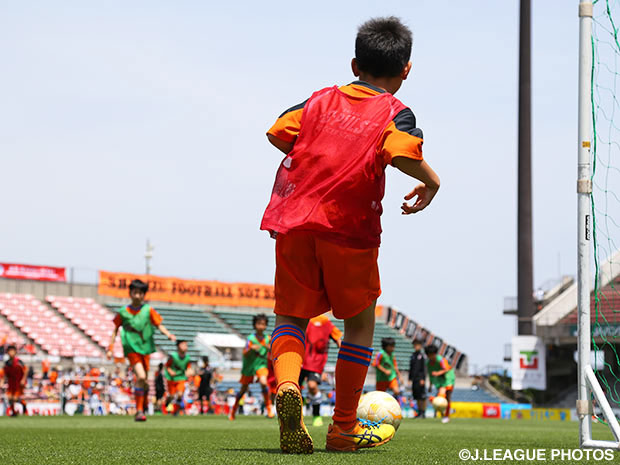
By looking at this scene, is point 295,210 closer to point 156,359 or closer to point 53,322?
point 156,359

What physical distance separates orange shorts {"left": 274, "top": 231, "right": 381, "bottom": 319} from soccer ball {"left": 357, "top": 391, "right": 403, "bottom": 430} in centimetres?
205

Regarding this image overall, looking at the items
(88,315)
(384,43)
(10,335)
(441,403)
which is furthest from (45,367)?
(384,43)

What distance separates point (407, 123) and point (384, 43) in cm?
44

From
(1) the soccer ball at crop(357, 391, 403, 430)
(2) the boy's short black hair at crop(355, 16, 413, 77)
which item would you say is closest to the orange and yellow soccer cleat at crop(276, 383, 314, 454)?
(2) the boy's short black hair at crop(355, 16, 413, 77)

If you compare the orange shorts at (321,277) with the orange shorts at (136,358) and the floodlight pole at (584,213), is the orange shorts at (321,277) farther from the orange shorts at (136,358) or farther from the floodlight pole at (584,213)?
the orange shorts at (136,358)

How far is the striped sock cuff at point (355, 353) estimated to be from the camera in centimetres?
455

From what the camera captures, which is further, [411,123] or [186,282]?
[186,282]

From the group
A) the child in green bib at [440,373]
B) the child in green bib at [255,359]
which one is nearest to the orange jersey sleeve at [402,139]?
the child in green bib at [255,359]

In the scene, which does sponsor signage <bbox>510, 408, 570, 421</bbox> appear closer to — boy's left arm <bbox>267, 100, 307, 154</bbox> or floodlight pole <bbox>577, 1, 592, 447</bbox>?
floodlight pole <bbox>577, 1, 592, 447</bbox>

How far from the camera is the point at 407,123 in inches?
167

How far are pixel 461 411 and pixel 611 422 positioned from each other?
24.2m

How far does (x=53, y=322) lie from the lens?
39844mm

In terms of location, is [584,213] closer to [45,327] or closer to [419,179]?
[419,179]

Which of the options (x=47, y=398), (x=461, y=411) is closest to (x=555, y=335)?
(x=461, y=411)
